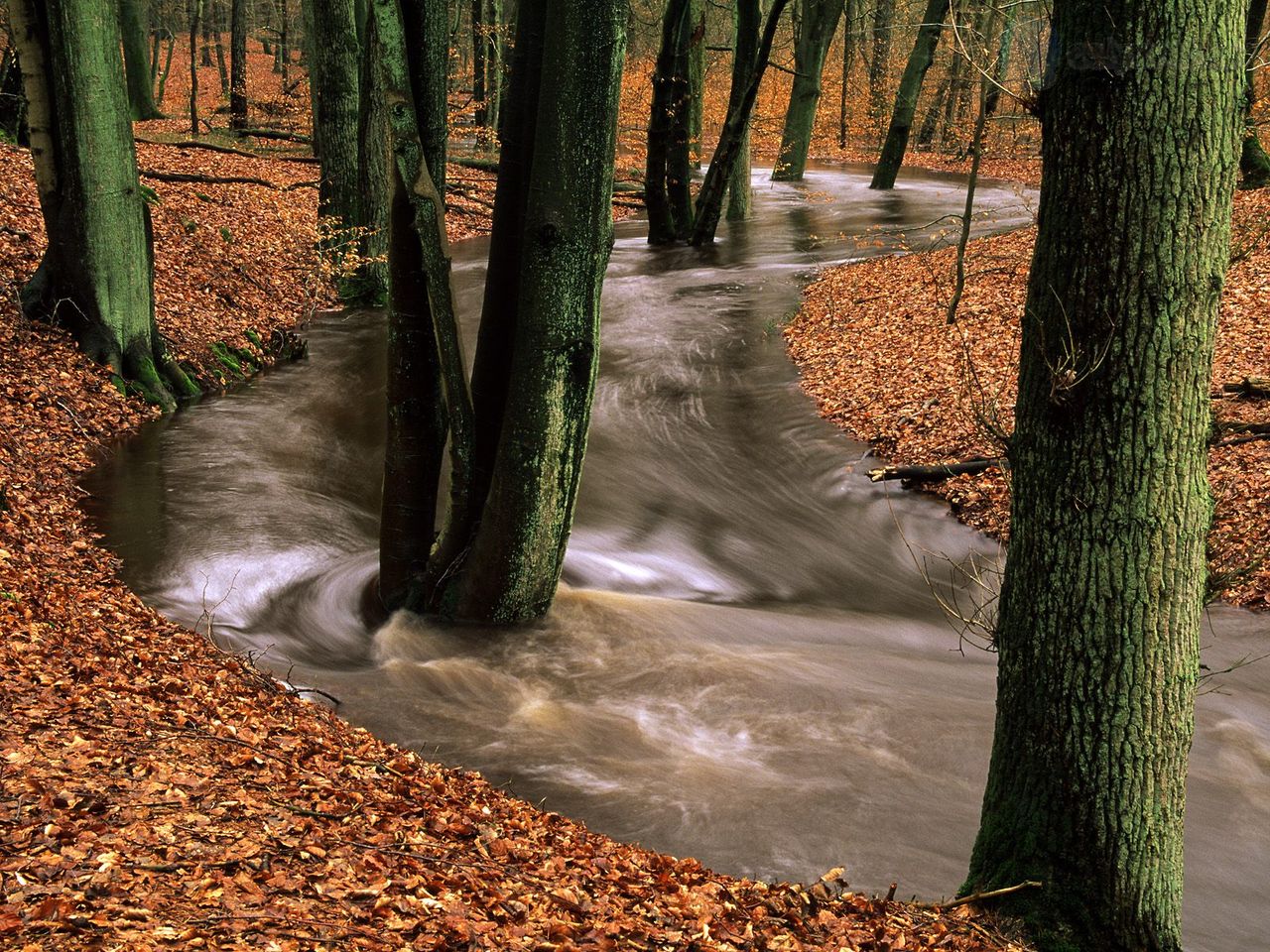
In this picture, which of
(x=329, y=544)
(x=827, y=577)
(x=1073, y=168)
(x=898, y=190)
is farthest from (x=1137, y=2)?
(x=898, y=190)

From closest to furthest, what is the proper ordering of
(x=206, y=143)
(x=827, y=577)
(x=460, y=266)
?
(x=827, y=577), (x=460, y=266), (x=206, y=143)

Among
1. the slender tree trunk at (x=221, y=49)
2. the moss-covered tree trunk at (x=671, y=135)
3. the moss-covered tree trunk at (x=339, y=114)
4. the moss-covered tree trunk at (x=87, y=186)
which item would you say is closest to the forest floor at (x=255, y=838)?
the moss-covered tree trunk at (x=87, y=186)

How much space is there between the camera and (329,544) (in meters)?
9.34

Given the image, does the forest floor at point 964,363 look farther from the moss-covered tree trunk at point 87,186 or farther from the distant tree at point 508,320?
the moss-covered tree trunk at point 87,186

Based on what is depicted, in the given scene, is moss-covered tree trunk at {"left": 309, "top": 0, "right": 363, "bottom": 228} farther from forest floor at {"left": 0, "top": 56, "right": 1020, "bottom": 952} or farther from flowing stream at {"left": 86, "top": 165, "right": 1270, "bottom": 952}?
forest floor at {"left": 0, "top": 56, "right": 1020, "bottom": 952}

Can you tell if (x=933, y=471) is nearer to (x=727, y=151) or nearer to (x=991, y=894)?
(x=991, y=894)

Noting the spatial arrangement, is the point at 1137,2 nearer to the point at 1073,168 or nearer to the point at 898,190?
the point at 1073,168

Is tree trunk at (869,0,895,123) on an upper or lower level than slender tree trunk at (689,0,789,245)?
upper

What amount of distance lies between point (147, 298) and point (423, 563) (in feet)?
18.8

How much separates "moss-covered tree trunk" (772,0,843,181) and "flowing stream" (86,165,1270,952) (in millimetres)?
15358

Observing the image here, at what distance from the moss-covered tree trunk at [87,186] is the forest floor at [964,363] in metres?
8.14

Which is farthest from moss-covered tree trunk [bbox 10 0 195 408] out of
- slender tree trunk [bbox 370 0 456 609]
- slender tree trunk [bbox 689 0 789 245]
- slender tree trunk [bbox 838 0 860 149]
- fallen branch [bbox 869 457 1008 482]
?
slender tree trunk [bbox 838 0 860 149]

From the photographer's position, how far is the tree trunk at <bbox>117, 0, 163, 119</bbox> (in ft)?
82.7

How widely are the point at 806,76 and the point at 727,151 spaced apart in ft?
21.8
